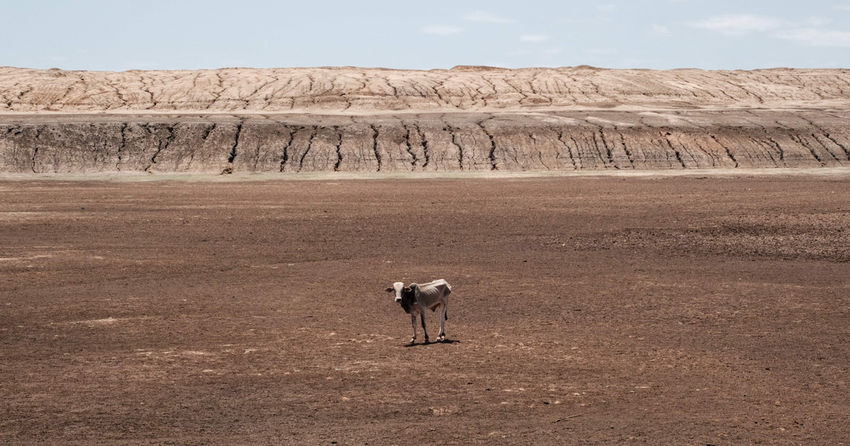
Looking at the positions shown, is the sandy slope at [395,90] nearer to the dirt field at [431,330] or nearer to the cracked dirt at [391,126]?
the cracked dirt at [391,126]

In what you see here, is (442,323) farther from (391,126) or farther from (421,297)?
(391,126)

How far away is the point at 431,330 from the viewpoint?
12062 millimetres

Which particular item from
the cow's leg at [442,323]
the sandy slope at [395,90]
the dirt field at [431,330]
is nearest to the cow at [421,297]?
the cow's leg at [442,323]

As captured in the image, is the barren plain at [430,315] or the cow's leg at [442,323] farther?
the cow's leg at [442,323]

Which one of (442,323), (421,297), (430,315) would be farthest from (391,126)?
(421,297)

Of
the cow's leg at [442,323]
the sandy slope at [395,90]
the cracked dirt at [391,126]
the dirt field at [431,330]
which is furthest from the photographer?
the sandy slope at [395,90]

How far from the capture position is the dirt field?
8.02 m

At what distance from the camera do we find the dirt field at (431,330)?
26.3ft

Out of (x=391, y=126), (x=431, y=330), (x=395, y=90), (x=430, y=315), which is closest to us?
(x=431, y=330)

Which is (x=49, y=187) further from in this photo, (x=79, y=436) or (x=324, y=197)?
(x=79, y=436)

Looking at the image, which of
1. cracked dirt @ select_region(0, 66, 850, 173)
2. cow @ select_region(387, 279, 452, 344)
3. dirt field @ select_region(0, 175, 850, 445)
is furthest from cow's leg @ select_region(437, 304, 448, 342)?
cracked dirt @ select_region(0, 66, 850, 173)

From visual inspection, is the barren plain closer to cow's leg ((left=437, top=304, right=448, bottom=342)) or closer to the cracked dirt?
cow's leg ((left=437, top=304, right=448, bottom=342))

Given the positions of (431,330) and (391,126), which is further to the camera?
(391,126)

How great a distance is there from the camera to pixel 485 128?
60906 mm
